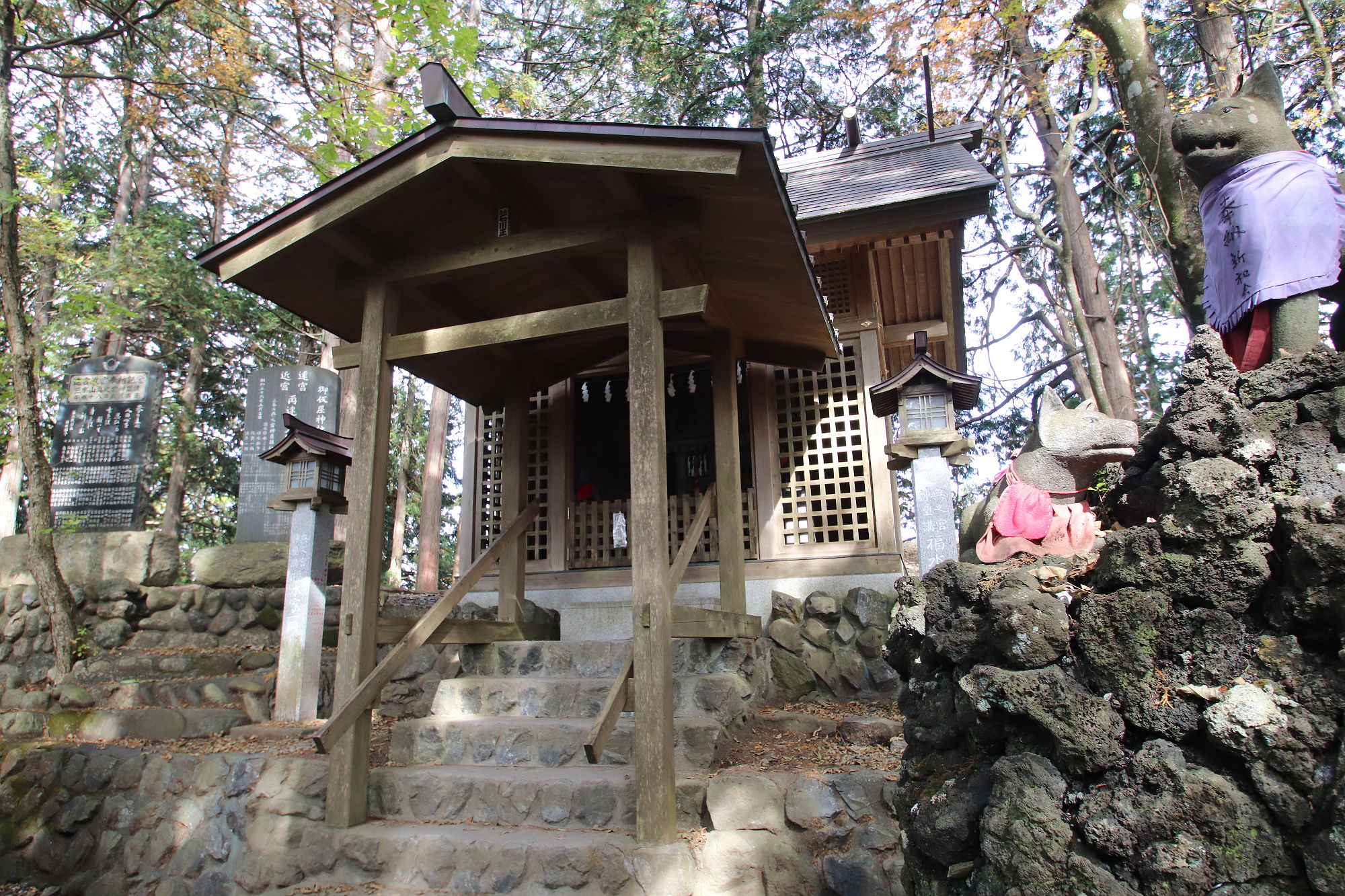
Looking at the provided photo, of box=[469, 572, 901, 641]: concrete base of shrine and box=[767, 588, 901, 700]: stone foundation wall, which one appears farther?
box=[469, 572, 901, 641]: concrete base of shrine

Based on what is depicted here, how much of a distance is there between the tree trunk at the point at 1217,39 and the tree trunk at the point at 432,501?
11230 mm

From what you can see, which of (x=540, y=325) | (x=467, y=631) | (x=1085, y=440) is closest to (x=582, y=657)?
(x=467, y=631)

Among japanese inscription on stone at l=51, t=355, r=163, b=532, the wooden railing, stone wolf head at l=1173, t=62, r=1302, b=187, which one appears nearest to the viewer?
stone wolf head at l=1173, t=62, r=1302, b=187

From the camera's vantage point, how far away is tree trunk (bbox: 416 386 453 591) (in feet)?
45.8

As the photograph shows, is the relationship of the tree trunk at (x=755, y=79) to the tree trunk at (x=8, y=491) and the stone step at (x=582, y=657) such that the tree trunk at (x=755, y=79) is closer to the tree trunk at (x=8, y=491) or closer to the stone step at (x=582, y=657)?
the stone step at (x=582, y=657)

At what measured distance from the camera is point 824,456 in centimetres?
765

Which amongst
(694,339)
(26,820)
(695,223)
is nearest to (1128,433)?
(695,223)

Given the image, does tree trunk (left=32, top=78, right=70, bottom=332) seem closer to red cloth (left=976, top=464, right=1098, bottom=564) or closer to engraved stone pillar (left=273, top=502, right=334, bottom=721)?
engraved stone pillar (left=273, top=502, right=334, bottom=721)

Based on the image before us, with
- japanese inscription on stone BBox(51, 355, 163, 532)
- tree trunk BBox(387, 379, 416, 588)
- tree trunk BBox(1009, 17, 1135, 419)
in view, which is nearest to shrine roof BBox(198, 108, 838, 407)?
japanese inscription on stone BBox(51, 355, 163, 532)

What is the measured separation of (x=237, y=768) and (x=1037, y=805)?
4.94 m

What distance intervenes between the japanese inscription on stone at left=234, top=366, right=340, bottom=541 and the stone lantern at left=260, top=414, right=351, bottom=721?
2.55 m

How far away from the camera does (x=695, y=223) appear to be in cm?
461

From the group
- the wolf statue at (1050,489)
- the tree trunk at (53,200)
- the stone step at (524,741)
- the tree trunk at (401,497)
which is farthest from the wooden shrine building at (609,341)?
the tree trunk at (401,497)

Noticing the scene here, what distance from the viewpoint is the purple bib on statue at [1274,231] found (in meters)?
3.18
